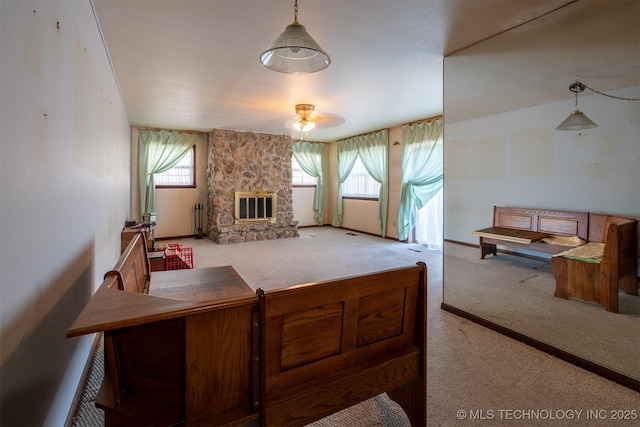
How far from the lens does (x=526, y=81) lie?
8.34 ft

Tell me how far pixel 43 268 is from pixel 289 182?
20.2 ft

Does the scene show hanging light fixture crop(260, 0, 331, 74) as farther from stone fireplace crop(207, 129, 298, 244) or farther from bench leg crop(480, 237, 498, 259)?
stone fireplace crop(207, 129, 298, 244)

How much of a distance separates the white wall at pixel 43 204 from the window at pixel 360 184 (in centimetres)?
604

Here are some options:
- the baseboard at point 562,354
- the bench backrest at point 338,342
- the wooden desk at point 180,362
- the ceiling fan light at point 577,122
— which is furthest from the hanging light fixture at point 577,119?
the wooden desk at point 180,362

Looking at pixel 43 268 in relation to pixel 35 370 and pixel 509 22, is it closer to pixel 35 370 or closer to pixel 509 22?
pixel 35 370

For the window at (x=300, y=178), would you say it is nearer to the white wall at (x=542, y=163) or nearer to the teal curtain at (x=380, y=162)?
the teal curtain at (x=380, y=162)

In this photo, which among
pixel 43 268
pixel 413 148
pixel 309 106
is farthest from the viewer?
pixel 413 148

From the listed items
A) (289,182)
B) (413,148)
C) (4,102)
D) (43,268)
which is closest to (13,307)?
(43,268)

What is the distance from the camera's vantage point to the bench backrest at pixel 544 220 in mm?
2252

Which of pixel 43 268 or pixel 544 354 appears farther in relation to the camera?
pixel 544 354

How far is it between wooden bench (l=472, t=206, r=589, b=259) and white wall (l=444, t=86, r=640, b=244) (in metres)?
0.06

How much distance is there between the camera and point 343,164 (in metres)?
8.13

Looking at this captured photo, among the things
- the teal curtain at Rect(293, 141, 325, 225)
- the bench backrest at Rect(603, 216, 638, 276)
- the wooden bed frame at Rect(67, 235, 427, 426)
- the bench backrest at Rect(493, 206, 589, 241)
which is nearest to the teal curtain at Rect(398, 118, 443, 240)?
the teal curtain at Rect(293, 141, 325, 225)

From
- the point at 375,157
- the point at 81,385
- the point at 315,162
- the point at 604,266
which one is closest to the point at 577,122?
the point at 604,266
